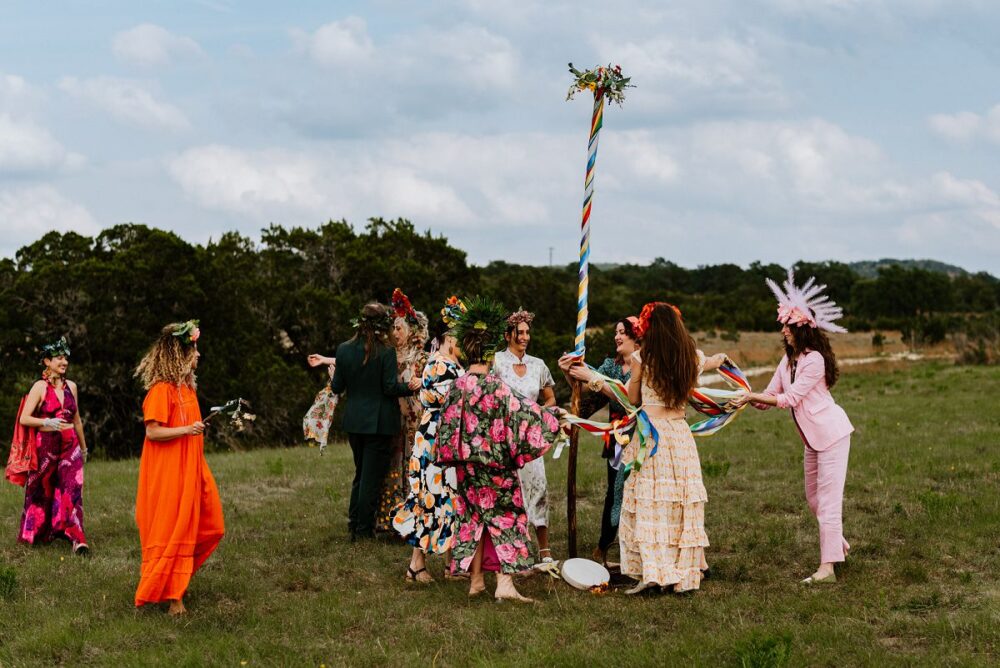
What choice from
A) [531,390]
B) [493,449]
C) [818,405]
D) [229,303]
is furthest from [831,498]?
[229,303]

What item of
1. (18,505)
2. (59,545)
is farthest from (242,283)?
(59,545)

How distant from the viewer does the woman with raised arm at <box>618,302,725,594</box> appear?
7688mm

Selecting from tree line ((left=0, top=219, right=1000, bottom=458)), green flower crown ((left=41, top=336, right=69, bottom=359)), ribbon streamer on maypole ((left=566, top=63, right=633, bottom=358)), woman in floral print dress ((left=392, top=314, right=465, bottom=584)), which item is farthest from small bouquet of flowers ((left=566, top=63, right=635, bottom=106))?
tree line ((left=0, top=219, right=1000, bottom=458))

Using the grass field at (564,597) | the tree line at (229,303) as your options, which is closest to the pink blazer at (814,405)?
the grass field at (564,597)

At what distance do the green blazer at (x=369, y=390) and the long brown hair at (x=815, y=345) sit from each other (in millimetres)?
3426

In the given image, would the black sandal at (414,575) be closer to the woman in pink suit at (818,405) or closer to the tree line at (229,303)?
the woman in pink suit at (818,405)

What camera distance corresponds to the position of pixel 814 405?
320 inches

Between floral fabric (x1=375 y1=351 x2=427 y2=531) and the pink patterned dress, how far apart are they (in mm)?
2919

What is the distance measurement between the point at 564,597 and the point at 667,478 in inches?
46.6

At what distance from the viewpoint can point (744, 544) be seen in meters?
9.29

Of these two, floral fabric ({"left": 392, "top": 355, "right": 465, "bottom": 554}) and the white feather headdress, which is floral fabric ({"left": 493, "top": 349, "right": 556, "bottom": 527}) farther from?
the white feather headdress

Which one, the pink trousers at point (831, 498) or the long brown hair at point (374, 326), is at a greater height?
the long brown hair at point (374, 326)

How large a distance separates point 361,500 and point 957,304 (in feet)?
249

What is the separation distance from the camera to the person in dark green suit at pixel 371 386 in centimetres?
929
